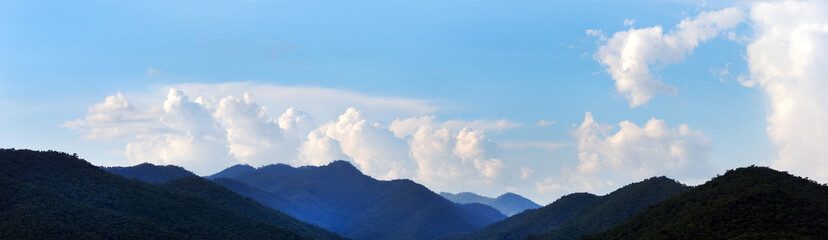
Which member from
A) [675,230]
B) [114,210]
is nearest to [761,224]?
[675,230]

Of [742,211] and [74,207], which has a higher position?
[742,211]

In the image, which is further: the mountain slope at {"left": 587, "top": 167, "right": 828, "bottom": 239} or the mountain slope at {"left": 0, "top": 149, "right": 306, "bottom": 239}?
the mountain slope at {"left": 0, "top": 149, "right": 306, "bottom": 239}

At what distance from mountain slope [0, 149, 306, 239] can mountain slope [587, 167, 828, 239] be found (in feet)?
383

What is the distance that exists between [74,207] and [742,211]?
15418 cm

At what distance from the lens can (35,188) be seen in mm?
162375

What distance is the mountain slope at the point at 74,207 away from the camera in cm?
14400

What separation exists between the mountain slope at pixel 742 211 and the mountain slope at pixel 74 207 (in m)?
117

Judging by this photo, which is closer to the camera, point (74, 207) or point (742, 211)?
point (742, 211)

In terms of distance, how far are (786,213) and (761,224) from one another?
624cm

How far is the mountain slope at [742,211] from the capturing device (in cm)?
11256

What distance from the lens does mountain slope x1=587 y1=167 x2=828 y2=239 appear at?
4432 inches

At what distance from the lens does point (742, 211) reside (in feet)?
396

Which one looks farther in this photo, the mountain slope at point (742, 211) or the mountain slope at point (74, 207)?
the mountain slope at point (74, 207)

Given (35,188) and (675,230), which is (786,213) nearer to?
(675,230)
